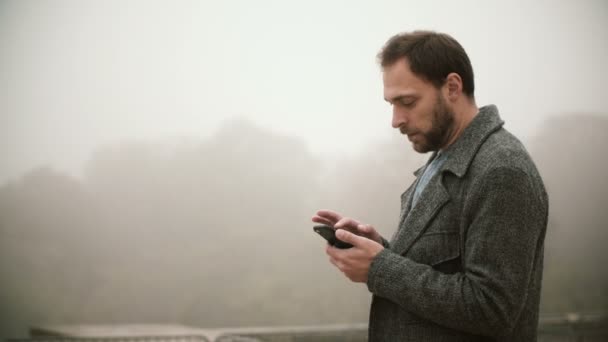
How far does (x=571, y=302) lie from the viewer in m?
6.89

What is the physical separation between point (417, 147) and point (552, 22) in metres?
6.91

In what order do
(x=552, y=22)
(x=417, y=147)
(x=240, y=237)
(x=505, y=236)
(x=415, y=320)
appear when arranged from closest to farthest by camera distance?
(x=505, y=236), (x=415, y=320), (x=417, y=147), (x=552, y=22), (x=240, y=237)

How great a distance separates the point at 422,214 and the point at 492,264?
0.23 metres

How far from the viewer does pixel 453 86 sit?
1175mm

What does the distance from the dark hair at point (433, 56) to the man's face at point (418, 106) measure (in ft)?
0.06

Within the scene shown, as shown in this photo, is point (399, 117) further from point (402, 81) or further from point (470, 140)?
point (470, 140)

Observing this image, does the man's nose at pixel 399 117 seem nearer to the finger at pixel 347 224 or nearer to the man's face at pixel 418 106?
the man's face at pixel 418 106

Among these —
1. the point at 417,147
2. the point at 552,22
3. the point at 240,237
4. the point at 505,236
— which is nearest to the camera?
the point at 505,236

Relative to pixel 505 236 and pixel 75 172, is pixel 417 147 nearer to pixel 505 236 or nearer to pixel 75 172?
pixel 505 236

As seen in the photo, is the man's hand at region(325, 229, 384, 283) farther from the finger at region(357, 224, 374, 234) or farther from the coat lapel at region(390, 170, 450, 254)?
the finger at region(357, 224, 374, 234)

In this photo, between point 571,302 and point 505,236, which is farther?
point 571,302

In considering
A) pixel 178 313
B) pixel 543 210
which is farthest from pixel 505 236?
pixel 178 313

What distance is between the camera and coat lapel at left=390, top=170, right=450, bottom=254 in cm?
109

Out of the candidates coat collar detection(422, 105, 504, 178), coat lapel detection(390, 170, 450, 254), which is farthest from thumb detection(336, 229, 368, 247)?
coat collar detection(422, 105, 504, 178)
